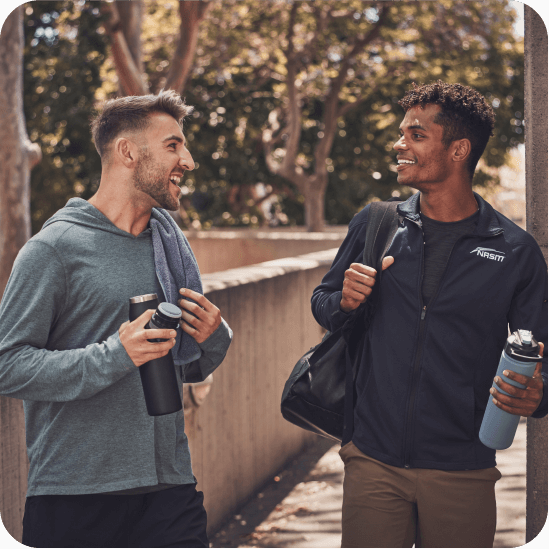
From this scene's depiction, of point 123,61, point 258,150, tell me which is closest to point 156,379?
point 123,61

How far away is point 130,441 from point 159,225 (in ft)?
2.60

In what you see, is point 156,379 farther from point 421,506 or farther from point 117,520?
point 421,506

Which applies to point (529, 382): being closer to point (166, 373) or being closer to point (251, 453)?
point (166, 373)

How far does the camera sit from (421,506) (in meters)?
2.88

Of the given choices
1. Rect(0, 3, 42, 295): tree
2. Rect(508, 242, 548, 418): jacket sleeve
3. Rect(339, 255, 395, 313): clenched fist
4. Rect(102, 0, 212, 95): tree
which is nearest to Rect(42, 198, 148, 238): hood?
Rect(339, 255, 395, 313): clenched fist

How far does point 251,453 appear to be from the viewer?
20.2 ft

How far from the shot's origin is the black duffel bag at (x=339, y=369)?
Answer: 3.03 metres

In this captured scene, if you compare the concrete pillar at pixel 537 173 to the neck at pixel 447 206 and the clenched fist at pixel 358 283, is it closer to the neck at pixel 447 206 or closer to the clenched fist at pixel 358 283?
the neck at pixel 447 206

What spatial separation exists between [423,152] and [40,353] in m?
1.62

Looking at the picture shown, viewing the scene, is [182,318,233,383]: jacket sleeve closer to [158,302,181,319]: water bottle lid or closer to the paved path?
[158,302,181,319]: water bottle lid

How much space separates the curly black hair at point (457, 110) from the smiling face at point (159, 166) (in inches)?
38.4

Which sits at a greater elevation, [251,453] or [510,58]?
[510,58]

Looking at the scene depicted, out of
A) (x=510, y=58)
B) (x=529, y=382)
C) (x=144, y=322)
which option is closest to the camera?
(x=144, y=322)

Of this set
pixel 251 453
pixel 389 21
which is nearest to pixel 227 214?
pixel 389 21
